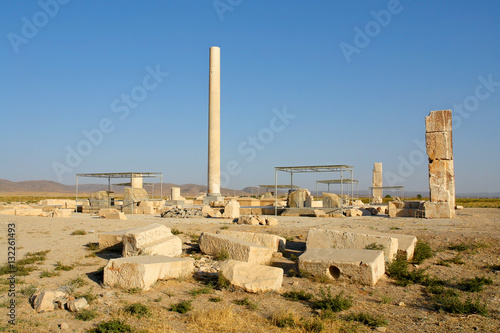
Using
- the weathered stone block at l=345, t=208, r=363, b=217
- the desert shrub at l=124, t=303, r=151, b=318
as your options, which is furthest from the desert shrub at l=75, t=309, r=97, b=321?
the weathered stone block at l=345, t=208, r=363, b=217

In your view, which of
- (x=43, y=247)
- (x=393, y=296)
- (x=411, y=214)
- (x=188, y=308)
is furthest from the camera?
(x=411, y=214)

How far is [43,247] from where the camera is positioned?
9.88 m

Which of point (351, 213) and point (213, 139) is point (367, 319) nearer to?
point (351, 213)

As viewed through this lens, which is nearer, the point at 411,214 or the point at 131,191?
the point at 411,214

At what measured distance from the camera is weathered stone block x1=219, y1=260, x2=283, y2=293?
6285 millimetres

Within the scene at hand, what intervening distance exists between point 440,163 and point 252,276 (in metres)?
12.8

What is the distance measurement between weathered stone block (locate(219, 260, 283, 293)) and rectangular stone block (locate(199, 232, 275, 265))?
50.0 inches

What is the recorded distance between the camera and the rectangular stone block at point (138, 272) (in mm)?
6305

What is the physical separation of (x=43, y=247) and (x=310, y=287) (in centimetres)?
714

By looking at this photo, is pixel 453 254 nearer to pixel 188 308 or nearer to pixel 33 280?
pixel 188 308

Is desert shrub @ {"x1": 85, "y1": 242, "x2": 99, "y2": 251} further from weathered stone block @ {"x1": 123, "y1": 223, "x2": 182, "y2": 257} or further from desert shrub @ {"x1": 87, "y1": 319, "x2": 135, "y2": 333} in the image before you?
desert shrub @ {"x1": 87, "y1": 319, "x2": 135, "y2": 333}

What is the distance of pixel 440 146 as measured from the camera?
16203mm

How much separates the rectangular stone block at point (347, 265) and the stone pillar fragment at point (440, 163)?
1045cm

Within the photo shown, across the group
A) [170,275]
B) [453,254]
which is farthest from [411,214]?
[170,275]
